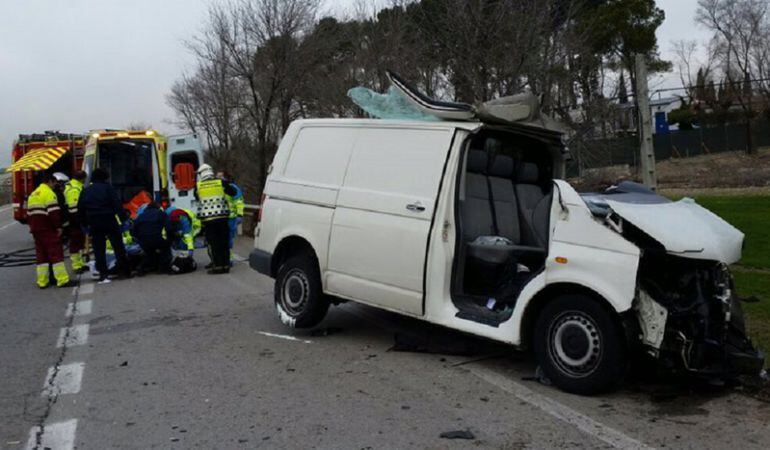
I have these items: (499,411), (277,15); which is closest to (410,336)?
(499,411)

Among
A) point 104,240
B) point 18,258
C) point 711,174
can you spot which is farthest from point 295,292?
point 711,174

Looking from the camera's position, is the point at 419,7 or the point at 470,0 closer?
the point at 470,0

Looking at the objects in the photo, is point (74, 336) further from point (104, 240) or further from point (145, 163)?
point (145, 163)

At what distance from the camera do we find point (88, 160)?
47.2 ft

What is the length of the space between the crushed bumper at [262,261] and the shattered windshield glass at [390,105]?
1827 mm

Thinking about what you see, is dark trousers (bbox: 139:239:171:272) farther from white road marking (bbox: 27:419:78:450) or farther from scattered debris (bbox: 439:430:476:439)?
scattered debris (bbox: 439:430:476:439)

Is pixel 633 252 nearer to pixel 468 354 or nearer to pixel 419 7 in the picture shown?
pixel 468 354

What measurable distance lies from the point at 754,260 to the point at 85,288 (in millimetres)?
9677

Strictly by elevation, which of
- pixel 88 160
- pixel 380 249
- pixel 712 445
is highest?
pixel 88 160

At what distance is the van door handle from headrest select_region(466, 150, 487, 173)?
667 millimetres

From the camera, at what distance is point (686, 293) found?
15.0 ft

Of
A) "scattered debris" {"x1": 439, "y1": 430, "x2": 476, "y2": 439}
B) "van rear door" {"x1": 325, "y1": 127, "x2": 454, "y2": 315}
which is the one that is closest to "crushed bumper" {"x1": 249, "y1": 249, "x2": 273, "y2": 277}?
"van rear door" {"x1": 325, "y1": 127, "x2": 454, "y2": 315}

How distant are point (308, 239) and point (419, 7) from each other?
9794mm

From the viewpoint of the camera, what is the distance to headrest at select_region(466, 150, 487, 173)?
19.7 feet
